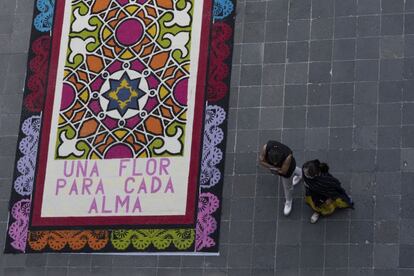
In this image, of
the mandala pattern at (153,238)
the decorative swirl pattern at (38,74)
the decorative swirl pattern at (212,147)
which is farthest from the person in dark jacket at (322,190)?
the decorative swirl pattern at (38,74)

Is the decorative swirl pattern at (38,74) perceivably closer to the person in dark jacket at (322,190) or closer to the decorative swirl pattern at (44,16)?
the decorative swirl pattern at (44,16)

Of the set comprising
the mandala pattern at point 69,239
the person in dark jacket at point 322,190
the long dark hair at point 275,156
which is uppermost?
the long dark hair at point 275,156

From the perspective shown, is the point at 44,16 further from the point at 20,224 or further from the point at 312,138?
the point at 312,138

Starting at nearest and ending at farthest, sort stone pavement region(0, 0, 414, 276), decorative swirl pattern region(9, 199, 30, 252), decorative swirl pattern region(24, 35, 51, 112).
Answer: stone pavement region(0, 0, 414, 276) < decorative swirl pattern region(9, 199, 30, 252) < decorative swirl pattern region(24, 35, 51, 112)

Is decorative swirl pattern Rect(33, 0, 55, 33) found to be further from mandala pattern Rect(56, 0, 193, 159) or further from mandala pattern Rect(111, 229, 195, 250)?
mandala pattern Rect(111, 229, 195, 250)

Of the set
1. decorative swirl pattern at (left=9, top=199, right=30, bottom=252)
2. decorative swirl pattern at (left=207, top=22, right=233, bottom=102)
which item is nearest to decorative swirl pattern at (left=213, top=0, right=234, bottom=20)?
decorative swirl pattern at (left=207, top=22, right=233, bottom=102)

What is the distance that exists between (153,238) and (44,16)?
12.8 feet

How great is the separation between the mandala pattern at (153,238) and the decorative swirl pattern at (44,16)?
340 centimetres

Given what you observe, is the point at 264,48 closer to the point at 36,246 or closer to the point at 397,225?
the point at 397,225

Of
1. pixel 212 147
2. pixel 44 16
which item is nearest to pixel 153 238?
pixel 212 147

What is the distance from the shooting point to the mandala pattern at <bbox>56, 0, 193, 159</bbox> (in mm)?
13781

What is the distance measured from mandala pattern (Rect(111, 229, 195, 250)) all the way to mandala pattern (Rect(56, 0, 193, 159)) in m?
1.07

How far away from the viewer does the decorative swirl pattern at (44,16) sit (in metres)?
14.9

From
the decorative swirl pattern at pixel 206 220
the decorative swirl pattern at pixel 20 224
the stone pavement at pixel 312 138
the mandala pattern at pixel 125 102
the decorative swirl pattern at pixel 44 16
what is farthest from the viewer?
the decorative swirl pattern at pixel 44 16
